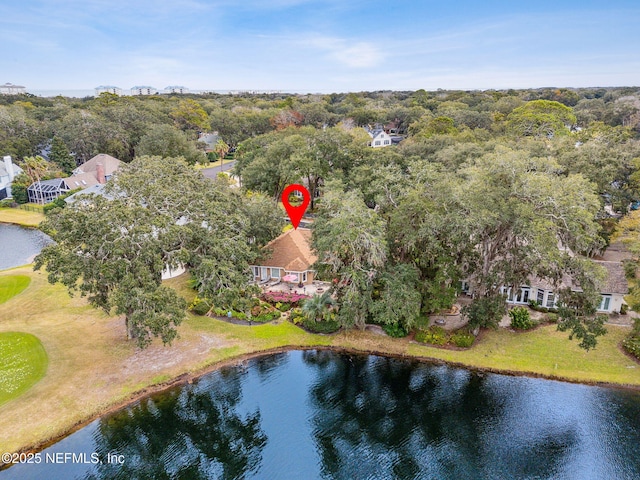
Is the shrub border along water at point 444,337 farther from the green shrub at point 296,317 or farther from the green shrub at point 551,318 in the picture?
the green shrub at point 296,317

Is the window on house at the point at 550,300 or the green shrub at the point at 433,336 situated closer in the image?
the green shrub at the point at 433,336

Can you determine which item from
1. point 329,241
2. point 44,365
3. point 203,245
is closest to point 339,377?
point 329,241

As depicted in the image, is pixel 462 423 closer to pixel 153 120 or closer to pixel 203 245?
pixel 203 245

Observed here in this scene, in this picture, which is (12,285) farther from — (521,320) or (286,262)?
(521,320)

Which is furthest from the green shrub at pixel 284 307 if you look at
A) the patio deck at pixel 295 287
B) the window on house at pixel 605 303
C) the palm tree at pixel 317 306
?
the window on house at pixel 605 303

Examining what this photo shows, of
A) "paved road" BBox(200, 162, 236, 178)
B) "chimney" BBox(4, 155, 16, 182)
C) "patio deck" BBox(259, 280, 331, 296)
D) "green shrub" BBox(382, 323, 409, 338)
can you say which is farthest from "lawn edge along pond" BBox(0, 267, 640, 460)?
"paved road" BBox(200, 162, 236, 178)

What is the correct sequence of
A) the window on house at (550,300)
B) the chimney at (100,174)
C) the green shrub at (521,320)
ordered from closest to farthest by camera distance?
the green shrub at (521,320) < the window on house at (550,300) < the chimney at (100,174)

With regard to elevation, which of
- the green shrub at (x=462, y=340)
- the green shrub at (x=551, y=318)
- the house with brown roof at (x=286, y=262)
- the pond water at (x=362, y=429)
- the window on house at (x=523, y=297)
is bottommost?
the pond water at (x=362, y=429)

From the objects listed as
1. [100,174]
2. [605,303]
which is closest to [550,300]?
[605,303]
